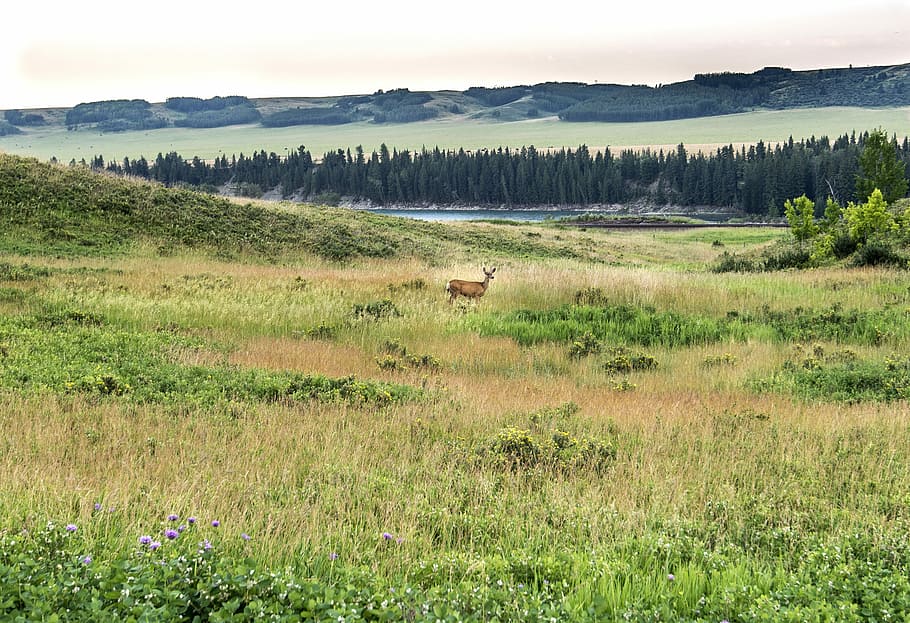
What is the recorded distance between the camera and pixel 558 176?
172 meters

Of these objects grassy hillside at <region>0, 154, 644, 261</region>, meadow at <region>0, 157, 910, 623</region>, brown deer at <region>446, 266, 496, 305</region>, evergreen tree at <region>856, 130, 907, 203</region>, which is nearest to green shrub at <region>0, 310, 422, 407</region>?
meadow at <region>0, 157, 910, 623</region>

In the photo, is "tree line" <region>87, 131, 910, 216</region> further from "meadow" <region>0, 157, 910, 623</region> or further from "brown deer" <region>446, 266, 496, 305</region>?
"meadow" <region>0, 157, 910, 623</region>

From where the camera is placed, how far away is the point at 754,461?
7668mm

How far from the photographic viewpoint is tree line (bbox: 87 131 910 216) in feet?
461

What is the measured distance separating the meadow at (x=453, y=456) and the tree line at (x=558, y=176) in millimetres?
133298

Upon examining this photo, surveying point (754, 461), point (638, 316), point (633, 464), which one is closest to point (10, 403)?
point (633, 464)

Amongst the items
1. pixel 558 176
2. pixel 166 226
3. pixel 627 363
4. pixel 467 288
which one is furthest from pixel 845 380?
pixel 558 176

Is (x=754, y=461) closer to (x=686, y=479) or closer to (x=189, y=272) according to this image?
(x=686, y=479)

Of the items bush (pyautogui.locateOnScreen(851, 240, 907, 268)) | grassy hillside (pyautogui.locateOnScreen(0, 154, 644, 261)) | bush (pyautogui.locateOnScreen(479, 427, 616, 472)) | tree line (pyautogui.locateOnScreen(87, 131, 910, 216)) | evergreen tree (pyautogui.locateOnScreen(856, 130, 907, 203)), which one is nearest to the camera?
bush (pyautogui.locateOnScreen(479, 427, 616, 472))

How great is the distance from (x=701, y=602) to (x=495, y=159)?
7327 inches

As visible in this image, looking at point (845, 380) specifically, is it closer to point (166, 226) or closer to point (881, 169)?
point (166, 226)

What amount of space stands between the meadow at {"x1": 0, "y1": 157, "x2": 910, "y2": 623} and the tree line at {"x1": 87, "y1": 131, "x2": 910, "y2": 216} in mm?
133298

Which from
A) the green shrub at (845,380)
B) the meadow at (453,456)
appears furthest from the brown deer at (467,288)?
the green shrub at (845,380)

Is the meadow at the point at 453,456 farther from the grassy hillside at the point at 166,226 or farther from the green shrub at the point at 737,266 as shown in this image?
the green shrub at the point at 737,266
